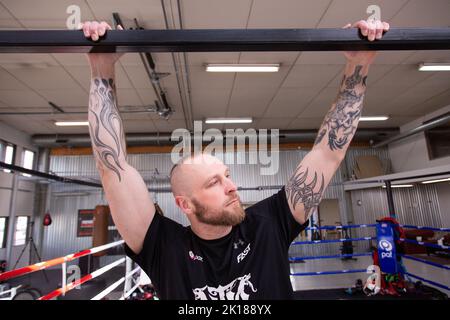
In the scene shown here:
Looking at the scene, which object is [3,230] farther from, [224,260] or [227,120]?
[224,260]

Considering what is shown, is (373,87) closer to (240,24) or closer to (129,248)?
(240,24)

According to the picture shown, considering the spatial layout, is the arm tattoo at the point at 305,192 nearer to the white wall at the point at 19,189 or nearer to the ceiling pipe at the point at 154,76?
the ceiling pipe at the point at 154,76

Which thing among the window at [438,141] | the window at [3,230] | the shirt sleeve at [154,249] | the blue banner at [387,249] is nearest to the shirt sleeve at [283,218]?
the shirt sleeve at [154,249]

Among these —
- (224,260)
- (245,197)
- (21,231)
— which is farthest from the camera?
(245,197)

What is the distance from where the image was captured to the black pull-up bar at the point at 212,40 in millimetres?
969

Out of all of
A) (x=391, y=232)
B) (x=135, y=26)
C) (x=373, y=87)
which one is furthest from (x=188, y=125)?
(x=391, y=232)

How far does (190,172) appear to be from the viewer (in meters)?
1.22

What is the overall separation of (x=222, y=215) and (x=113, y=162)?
489 millimetres

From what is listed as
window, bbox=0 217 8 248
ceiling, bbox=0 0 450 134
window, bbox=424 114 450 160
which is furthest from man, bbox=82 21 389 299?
window, bbox=0 217 8 248

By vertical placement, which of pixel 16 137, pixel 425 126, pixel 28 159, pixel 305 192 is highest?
pixel 16 137

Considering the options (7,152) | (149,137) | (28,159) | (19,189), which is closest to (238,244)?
(149,137)

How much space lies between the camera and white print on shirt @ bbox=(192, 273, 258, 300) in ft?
3.31

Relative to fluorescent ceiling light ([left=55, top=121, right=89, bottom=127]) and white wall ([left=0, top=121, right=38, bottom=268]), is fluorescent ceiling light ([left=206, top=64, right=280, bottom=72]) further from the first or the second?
white wall ([left=0, top=121, right=38, bottom=268])

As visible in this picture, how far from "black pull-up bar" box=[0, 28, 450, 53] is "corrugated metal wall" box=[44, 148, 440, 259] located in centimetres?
781
